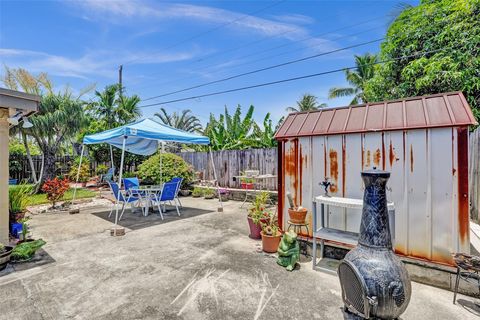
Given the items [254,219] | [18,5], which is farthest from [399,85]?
[18,5]

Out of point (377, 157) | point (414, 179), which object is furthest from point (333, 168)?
point (414, 179)

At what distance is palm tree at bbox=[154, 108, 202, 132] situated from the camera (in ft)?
74.7

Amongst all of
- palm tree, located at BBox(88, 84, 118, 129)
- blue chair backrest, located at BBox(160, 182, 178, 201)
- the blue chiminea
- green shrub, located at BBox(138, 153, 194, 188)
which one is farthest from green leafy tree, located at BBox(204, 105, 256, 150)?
the blue chiminea

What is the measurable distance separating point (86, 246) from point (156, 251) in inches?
51.2

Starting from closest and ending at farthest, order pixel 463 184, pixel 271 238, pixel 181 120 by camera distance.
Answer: pixel 463 184 → pixel 271 238 → pixel 181 120

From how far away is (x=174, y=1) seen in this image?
8070 mm

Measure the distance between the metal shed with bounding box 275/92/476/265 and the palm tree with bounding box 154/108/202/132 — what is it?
20788 millimetres

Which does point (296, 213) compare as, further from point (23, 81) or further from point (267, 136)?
point (23, 81)

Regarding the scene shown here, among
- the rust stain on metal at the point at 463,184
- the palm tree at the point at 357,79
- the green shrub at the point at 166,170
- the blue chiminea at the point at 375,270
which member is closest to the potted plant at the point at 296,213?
the blue chiminea at the point at 375,270

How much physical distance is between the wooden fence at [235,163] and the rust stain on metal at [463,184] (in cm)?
635

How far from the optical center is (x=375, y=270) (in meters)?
1.86

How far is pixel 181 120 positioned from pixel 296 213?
21.3 metres

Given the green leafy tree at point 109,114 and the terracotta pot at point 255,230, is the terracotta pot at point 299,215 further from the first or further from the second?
the green leafy tree at point 109,114

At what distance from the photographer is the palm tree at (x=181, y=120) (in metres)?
22.8
